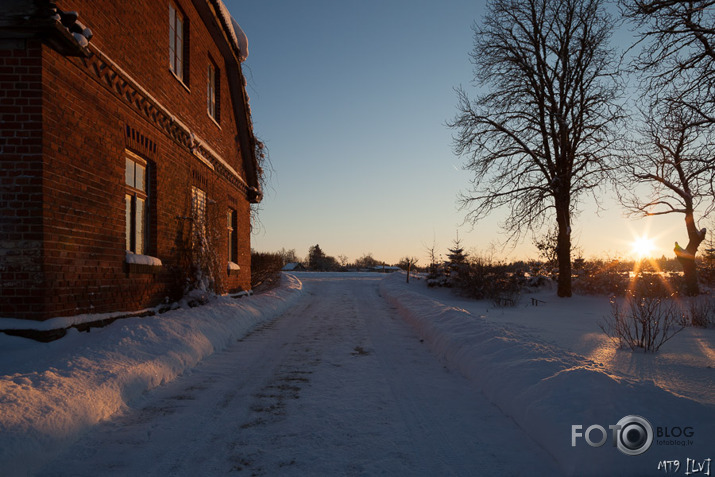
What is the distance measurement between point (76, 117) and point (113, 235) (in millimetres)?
1694

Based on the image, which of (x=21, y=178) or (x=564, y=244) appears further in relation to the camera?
(x=564, y=244)

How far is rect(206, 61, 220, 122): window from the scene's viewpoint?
11586 mm

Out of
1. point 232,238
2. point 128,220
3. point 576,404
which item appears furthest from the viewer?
point 232,238

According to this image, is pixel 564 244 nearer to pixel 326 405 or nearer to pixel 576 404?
pixel 576 404

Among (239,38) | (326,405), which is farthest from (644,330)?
(239,38)

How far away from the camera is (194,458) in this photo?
120 inches

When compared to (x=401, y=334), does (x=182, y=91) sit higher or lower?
higher

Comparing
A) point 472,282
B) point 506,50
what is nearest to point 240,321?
point 472,282

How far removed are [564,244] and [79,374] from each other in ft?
56.2

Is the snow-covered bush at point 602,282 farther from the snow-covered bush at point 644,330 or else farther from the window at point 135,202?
the window at point 135,202

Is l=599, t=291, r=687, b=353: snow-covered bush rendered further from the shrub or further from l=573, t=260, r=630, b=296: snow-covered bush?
the shrub

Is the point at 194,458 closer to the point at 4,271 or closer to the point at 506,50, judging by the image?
the point at 4,271

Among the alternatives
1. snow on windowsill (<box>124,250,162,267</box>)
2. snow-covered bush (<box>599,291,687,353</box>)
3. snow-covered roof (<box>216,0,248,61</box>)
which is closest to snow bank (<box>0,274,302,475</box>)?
snow on windowsill (<box>124,250,162,267</box>)

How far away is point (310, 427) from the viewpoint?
3639 mm
